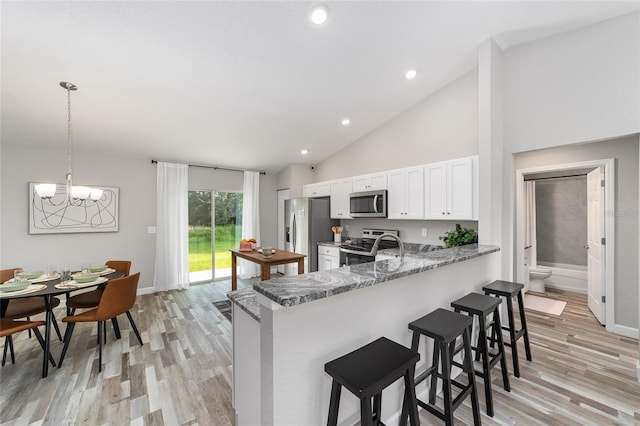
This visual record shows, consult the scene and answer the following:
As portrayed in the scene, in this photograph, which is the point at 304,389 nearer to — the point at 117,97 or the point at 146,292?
the point at 117,97

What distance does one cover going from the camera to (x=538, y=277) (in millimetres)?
4492

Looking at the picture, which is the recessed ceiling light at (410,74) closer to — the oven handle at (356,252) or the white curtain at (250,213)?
the oven handle at (356,252)

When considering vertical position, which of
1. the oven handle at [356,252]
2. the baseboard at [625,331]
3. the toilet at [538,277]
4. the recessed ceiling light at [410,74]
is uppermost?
the recessed ceiling light at [410,74]

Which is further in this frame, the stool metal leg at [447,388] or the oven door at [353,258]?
the oven door at [353,258]

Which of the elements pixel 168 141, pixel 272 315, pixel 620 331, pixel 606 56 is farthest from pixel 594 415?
pixel 168 141

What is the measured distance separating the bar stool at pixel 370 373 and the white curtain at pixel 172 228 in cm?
455

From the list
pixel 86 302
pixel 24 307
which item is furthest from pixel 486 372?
pixel 24 307

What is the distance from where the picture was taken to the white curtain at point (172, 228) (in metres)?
4.72

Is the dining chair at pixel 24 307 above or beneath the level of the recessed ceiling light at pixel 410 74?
beneath

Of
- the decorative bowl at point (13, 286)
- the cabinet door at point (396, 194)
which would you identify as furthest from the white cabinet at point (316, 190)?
the decorative bowl at point (13, 286)

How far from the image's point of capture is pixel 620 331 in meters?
2.94

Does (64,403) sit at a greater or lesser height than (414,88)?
lesser

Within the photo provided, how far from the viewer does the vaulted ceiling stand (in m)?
2.02

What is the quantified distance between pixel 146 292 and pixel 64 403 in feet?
9.57
